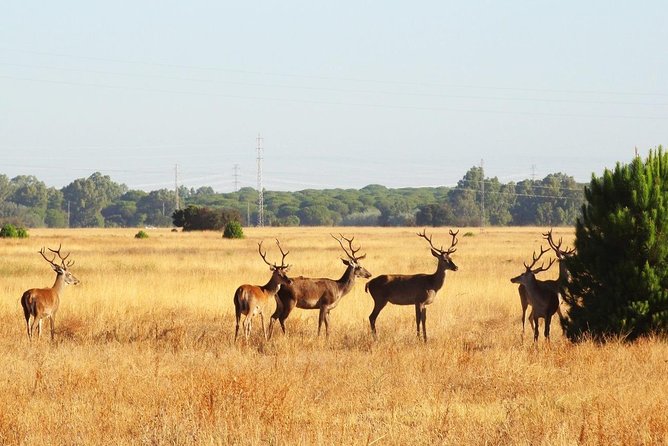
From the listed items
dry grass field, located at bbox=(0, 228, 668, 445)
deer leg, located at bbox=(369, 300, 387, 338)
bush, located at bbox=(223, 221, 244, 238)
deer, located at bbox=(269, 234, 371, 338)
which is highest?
bush, located at bbox=(223, 221, 244, 238)

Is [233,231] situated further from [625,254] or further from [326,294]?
[625,254]

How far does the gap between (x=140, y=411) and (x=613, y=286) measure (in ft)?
23.8

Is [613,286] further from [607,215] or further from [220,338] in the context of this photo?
[220,338]

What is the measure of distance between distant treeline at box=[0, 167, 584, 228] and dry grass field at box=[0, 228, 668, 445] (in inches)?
4376

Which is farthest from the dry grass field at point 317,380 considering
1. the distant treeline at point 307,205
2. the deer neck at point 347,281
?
the distant treeline at point 307,205

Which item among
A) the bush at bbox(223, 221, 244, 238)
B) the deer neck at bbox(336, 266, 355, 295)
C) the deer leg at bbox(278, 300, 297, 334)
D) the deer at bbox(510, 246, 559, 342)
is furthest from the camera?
the bush at bbox(223, 221, 244, 238)

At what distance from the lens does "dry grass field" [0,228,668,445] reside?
8883mm

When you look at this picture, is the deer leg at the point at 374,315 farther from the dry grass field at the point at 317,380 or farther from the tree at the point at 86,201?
the tree at the point at 86,201

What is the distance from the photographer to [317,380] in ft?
37.7

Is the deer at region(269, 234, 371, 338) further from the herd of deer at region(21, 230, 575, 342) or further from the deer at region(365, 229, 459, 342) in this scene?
the deer at region(365, 229, 459, 342)

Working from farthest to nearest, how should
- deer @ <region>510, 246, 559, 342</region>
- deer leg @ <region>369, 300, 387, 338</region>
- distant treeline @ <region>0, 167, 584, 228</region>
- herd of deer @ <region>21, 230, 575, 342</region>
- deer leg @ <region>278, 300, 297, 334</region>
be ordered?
distant treeline @ <region>0, 167, 584, 228</region> → deer leg @ <region>278, 300, 297, 334</region> → deer leg @ <region>369, 300, 387, 338</region> → herd of deer @ <region>21, 230, 575, 342</region> → deer @ <region>510, 246, 559, 342</region>

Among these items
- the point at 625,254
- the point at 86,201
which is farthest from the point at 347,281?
the point at 86,201

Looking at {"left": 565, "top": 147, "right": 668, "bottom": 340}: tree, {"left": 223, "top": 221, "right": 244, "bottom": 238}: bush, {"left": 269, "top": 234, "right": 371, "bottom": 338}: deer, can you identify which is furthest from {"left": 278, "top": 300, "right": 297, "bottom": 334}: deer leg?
{"left": 223, "top": 221, "right": 244, "bottom": 238}: bush

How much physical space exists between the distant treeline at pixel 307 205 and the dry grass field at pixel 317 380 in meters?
111
